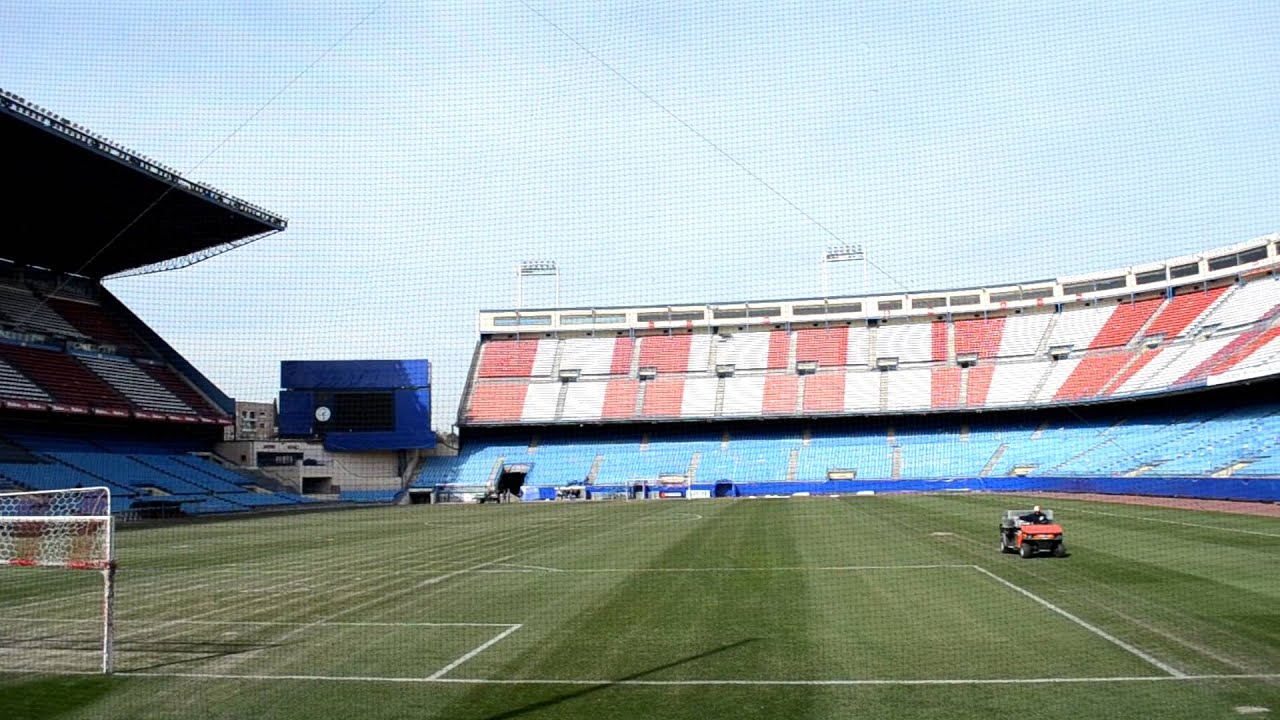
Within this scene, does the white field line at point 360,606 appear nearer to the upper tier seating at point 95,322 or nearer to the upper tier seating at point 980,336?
the upper tier seating at point 95,322

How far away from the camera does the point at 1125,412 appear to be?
1815 inches

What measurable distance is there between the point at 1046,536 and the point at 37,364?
37612 millimetres

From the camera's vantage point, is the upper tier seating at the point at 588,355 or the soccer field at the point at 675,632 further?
the upper tier seating at the point at 588,355

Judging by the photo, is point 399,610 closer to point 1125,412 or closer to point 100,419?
point 100,419

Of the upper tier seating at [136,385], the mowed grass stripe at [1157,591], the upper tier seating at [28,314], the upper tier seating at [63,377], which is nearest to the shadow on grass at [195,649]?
the mowed grass stripe at [1157,591]

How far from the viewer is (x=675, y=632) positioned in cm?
883

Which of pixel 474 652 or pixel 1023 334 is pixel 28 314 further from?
pixel 1023 334

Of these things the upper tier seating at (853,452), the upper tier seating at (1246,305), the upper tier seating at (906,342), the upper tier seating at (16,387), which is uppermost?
the upper tier seating at (1246,305)

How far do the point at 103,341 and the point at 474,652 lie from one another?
40029 mm

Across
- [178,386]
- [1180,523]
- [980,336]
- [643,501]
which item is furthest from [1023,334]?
[178,386]

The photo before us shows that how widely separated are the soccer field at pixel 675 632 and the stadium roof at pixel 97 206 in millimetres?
16172

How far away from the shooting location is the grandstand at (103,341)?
2895 centimetres

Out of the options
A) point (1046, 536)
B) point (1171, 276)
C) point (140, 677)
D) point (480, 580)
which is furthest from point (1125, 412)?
point (140, 677)

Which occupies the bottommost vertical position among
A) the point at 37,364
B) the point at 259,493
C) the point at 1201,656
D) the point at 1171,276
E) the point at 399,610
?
the point at 259,493
